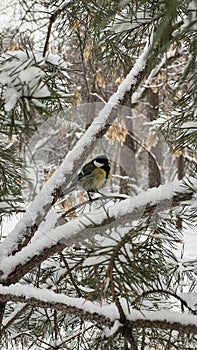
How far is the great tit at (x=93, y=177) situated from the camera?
1.04 m

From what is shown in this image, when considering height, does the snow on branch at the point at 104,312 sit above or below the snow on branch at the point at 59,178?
below

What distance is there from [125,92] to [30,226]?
1.18 ft

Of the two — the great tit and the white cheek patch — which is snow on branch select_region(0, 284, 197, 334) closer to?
the great tit

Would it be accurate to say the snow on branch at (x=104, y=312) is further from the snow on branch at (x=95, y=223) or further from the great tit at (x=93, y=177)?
the great tit at (x=93, y=177)

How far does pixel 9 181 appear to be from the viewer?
98 cm

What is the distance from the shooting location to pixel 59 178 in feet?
2.98

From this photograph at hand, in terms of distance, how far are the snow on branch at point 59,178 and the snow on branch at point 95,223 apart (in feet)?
0.19

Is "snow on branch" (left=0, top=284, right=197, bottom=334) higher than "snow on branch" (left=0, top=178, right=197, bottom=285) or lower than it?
lower

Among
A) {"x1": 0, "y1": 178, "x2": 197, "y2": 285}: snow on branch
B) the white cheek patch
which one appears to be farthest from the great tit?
{"x1": 0, "y1": 178, "x2": 197, "y2": 285}: snow on branch

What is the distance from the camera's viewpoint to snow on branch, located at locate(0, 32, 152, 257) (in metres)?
0.84

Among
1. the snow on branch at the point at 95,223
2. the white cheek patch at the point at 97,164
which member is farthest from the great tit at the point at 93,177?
the snow on branch at the point at 95,223

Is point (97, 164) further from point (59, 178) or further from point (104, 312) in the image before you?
point (104, 312)

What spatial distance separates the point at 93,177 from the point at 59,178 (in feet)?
0.63

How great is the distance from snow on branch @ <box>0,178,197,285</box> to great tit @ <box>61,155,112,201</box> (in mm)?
252
